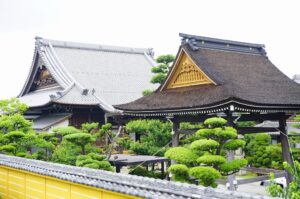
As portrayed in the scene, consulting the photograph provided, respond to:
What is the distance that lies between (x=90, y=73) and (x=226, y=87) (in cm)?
1653

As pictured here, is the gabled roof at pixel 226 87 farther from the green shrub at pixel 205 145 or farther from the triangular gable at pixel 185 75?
the green shrub at pixel 205 145

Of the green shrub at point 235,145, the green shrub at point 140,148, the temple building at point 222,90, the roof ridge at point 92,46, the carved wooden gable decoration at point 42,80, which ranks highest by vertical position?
the roof ridge at point 92,46

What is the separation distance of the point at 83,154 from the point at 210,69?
630cm

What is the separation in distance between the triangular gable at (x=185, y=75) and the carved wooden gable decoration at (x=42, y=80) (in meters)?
13.0

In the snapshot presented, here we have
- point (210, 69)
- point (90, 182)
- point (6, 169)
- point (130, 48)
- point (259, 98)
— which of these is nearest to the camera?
point (90, 182)

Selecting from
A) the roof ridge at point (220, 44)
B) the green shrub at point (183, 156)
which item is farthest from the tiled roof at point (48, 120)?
the green shrub at point (183, 156)

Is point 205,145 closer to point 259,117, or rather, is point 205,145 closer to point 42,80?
point 259,117

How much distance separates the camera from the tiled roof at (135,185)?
5047 mm

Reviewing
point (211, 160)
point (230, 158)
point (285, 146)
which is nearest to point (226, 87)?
point (230, 158)

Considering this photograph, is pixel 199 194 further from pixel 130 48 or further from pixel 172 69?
pixel 130 48

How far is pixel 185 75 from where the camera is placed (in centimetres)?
1642

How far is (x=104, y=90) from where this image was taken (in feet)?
86.4

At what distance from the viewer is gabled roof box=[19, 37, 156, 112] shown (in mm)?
24278

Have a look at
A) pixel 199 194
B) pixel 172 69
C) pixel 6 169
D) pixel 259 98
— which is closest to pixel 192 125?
pixel 172 69
